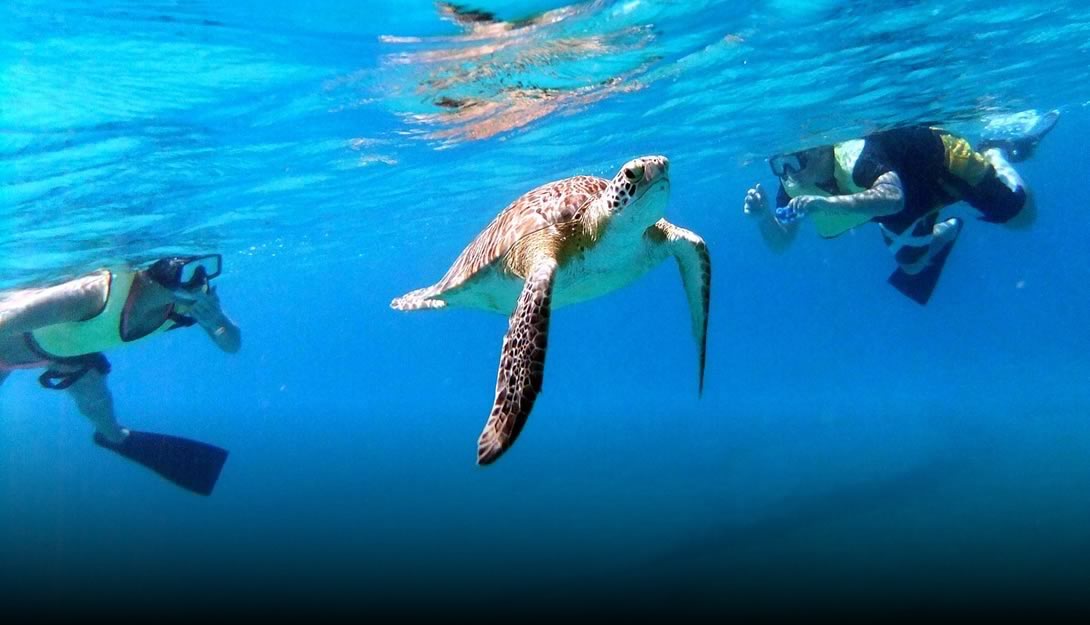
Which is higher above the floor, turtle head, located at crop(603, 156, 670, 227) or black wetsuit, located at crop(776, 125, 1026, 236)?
black wetsuit, located at crop(776, 125, 1026, 236)

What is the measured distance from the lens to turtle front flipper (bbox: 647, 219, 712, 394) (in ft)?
16.6

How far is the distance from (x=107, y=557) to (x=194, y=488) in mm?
3869

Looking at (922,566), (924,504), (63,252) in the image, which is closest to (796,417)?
(924,504)

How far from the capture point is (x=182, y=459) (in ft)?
33.2

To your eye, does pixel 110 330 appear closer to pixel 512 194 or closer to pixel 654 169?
pixel 654 169

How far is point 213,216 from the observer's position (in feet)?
54.6

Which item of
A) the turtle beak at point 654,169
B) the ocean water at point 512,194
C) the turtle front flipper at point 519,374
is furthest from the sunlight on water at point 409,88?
the turtle front flipper at point 519,374

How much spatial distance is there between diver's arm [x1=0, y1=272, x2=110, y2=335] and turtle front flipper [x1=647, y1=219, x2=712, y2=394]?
24.4 feet

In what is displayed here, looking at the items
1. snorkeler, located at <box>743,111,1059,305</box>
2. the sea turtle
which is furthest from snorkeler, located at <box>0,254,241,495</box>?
snorkeler, located at <box>743,111,1059,305</box>

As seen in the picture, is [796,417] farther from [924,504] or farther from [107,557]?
[107,557]

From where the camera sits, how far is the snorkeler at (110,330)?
8.45 meters

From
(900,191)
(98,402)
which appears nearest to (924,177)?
(900,191)

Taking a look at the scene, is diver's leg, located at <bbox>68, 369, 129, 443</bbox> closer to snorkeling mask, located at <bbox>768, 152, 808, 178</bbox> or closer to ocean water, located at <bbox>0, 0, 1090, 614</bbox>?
ocean water, located at <bbox>0, 0, 1090, 614</bbox>

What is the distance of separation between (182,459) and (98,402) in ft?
6.22
